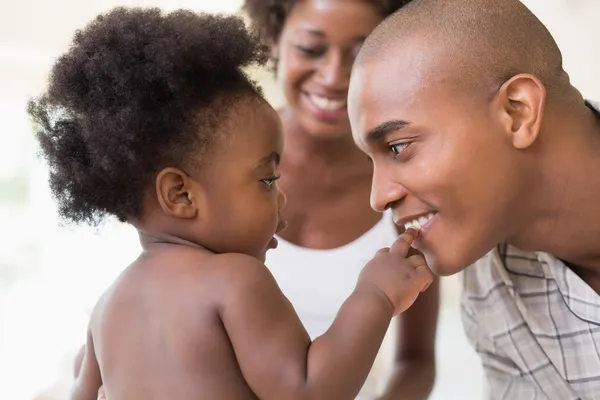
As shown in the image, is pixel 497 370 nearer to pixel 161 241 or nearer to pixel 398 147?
pixel 398 147

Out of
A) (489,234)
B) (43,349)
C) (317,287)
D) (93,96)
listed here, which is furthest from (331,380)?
(43,349)

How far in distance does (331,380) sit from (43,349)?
1.39m

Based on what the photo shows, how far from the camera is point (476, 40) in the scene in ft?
3.53

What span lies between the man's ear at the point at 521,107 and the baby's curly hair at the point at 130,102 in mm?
374

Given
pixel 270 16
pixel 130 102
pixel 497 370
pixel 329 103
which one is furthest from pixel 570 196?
pixel 270 16

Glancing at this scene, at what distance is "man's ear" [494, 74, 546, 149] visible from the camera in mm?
1061

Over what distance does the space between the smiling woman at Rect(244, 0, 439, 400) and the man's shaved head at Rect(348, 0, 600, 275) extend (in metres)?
0.36

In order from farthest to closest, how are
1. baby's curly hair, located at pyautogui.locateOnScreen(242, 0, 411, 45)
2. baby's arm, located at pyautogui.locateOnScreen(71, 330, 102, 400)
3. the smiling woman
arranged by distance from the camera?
baby's curly hair, located at pyautogui.locateOnScreen(242, 0, 411, 45) → the smiling woman → baby's arm, located at pyautogui.locateOnScreen(71, 330, 102, 400)

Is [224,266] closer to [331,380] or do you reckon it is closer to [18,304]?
[331,380]

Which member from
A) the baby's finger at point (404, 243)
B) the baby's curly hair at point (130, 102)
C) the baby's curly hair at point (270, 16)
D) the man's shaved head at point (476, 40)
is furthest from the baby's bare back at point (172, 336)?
the baby's curly hair at point (270, 16)

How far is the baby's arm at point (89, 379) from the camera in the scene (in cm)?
117

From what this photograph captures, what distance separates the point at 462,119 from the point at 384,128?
0.12 m

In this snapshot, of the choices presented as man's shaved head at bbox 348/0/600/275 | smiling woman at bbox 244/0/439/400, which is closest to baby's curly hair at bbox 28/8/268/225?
man's shaved head at bbox 348/0/600/275

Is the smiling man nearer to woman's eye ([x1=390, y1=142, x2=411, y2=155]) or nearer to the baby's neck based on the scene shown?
woman's eye ([x1=390, y1=142, x2=411, y2=155])
